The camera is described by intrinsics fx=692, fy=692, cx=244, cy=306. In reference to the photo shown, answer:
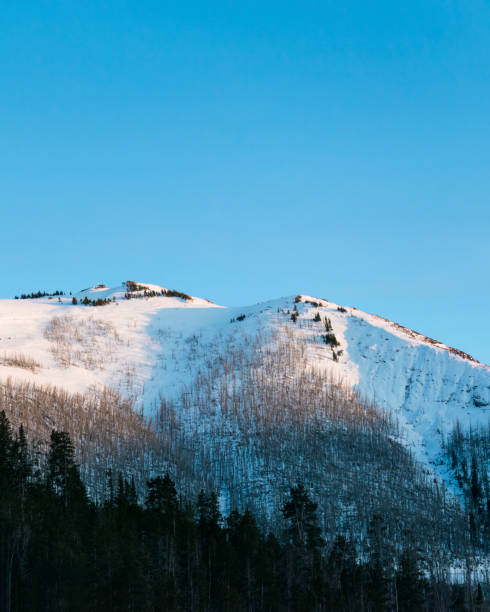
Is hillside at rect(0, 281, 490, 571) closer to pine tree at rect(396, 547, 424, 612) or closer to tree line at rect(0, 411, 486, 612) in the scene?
pine tree at rect(396, 547, 424, 612)

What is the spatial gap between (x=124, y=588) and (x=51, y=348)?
125916mm

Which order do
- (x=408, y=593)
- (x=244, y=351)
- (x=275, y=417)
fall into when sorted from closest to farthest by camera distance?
(x=408, y=593) → (x=275, y=417) → (x=244, y=351)

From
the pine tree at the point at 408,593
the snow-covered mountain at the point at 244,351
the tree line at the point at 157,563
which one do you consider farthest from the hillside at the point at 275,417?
the tree line at the point at 157,563

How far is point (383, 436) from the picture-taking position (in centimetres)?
15350

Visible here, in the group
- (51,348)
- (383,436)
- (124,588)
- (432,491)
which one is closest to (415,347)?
(383,436)

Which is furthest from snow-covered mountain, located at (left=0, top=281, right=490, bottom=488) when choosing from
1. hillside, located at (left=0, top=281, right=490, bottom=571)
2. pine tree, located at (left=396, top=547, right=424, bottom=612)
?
pine tree, located at (left=396, top=547, right=424, bottom=612)

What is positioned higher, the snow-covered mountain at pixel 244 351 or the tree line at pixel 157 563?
the snow-covered mountain at pixel 244 351

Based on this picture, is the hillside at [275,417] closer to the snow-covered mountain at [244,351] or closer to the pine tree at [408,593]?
the snow-covered mountain at [244,351]

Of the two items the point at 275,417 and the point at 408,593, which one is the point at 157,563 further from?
the point at 275,417

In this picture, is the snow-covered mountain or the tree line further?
the snow-covered mountain

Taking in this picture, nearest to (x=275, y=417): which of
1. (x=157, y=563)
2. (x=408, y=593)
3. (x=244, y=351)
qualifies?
(x=244, y=351)

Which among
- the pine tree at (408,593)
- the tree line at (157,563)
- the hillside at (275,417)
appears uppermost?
the hillside at (275,417)

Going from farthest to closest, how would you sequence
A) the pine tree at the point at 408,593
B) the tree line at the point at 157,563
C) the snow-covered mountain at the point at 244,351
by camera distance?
the snow-covered mountain at the point at 244,351
the pine tree at the point at 408,593
the tree line at the point at 157,563

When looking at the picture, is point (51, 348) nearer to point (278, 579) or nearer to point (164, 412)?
point (164, 412)
